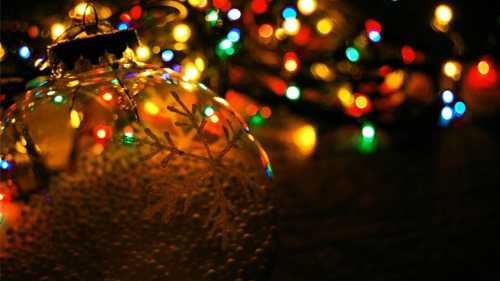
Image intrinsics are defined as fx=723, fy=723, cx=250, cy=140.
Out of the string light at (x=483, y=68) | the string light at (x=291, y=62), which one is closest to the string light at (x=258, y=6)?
the string light at (x=291, y=62)

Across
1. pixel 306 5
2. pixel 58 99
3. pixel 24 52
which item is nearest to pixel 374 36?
pixel 306 5

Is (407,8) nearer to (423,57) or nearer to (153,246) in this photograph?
(423,57)

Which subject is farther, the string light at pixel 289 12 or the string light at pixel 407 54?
the string light at pixel 407 54

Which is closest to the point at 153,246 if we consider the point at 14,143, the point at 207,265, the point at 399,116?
the point at 207,265

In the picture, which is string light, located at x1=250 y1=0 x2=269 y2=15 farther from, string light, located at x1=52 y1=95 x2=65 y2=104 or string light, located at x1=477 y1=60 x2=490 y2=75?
string light, located at x1=477 y1=60 x2=490 y2=75

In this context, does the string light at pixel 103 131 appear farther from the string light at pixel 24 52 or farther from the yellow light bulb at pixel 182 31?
the yellow light bulb at pixel 182 31

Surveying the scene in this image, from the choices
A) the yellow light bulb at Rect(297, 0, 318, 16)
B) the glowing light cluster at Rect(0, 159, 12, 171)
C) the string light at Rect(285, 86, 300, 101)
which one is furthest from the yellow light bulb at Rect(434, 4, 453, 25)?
the glowing light cluster at Rect(0, 159, 12, 171)

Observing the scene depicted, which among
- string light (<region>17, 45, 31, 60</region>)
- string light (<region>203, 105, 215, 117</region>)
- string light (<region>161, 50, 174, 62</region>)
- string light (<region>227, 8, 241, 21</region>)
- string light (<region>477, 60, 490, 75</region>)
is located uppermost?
string light (<region>477, 60, 490, 75</region>)
